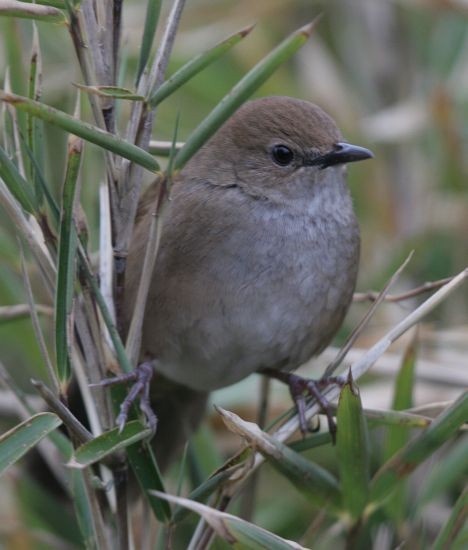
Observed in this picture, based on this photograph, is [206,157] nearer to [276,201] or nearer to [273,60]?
[276,201]

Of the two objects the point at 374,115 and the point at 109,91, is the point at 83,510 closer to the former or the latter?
the point at 109,91

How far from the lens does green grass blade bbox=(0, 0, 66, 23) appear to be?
1916 mm

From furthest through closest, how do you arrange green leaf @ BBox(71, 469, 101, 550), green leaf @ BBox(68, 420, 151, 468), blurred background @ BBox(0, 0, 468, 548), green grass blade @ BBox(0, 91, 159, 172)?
blurred background @ BBox(0, 0, 468, 548)
green leaf @ BBox(71, 469, 101, 550)
green leaf @ BBox(68, 420, 151, 468)
green grass blade @ BBox(0, 91, 159, 172)

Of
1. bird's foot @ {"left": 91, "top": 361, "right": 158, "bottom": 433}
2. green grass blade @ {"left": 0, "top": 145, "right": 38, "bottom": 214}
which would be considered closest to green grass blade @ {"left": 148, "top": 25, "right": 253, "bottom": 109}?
green grass blade @ {"left": 0, "top": 145, "right": 38, "bottom": 214}

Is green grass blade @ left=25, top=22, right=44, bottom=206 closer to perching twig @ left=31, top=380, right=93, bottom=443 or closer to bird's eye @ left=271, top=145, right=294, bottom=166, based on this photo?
perching twig @ left=31, top=380, right=93, bottom=443

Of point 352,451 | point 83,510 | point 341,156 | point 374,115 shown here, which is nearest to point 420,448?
point 352,451

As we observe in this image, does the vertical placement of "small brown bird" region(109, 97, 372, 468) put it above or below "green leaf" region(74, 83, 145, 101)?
below

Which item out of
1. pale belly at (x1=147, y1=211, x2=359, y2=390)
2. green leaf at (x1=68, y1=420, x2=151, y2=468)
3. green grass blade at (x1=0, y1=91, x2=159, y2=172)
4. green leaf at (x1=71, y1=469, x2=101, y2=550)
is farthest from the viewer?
pale belly at (x1=147, y1=211, x2=359, y2=390)

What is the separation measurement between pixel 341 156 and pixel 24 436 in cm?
125

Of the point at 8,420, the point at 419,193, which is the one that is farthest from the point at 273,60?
the point at 419,193

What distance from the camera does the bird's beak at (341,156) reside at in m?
2.79

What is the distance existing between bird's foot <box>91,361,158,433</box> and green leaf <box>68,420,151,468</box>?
17 millimetres

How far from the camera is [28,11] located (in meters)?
1.92

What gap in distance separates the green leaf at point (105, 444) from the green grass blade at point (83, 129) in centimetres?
52
